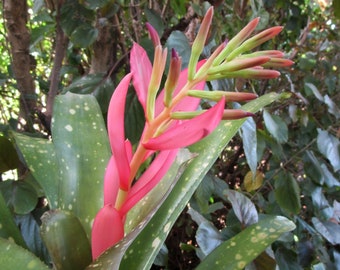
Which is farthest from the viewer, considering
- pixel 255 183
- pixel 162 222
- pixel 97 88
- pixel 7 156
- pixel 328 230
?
pixel 255 183

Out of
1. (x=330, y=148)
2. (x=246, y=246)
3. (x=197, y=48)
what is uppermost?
(x=197, y=48)

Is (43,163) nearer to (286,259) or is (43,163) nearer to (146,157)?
(146,157)

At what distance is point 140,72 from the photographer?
1.17 feet

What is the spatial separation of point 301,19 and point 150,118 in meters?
1.15

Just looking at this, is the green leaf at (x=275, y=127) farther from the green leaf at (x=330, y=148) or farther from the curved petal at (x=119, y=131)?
the curved petal at (x=119, y=131)

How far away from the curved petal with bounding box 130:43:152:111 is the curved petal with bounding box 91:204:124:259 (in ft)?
0.32

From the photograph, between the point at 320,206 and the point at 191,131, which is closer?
the point at 191,131

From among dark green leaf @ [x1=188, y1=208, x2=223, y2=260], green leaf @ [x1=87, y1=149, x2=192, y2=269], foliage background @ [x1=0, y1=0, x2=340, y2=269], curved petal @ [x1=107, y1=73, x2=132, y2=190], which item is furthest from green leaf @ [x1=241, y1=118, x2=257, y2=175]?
curved petal @ [x1=107, y1=73, x2=132, y2=190]

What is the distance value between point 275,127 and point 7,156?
1.67 feet

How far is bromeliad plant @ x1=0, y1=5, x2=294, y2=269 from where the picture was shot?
0.99 ft

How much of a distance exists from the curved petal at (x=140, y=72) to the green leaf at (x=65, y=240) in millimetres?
119

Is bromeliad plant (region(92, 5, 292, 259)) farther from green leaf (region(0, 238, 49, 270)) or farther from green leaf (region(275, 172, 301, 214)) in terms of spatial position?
green leaf (region(275, 172, 301, 214))

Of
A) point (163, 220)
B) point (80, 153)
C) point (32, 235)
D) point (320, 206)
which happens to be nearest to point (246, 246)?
point (163, 220)

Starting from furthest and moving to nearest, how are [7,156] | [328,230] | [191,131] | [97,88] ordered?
[328,230]
[97,88]
[7,156]
[191,131]
